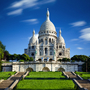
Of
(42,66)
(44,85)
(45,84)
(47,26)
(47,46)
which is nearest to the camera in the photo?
(44,85)

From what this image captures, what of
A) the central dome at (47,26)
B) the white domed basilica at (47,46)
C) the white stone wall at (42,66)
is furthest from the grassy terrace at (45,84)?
the central dome at (47,26)

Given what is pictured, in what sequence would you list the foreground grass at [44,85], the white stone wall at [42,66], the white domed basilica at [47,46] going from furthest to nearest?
the white domed basilica at [47,46]
the white stone wall at [42,66]
the foreground grass at [44,85]

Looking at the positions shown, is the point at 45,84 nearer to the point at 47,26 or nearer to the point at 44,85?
the point at 44,85

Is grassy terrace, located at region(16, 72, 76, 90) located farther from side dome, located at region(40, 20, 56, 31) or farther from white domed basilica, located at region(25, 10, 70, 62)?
side dome, located at region(40, 20, 56, 31)

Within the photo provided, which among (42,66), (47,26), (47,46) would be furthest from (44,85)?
(47,26)

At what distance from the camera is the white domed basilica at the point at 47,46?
8375 centimetres

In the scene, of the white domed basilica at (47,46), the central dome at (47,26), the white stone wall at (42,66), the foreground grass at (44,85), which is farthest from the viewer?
the central dome at (47,26)

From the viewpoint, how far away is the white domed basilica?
275ft

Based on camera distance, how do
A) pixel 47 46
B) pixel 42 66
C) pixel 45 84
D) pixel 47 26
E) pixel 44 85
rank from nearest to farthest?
pixel 44 85
pixel 45 84
pixel 42 66
pixel 47 46
pixel 47 26

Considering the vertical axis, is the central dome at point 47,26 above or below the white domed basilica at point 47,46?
above

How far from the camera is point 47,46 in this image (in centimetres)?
8644

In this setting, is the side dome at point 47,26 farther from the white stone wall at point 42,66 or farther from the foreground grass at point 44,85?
the foreground grass at point 44,85

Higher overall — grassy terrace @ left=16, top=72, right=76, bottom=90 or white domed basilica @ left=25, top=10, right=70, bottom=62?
white domed basilica @ left=25, top=10, right=70, bottom=62

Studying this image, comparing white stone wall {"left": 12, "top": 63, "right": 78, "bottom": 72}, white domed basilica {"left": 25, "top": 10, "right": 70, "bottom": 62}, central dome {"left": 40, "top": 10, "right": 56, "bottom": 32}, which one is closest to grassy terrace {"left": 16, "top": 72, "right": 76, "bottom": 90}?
white stone wall {"left": 12, "top": 63, "right": 78, "bottom": 72}
